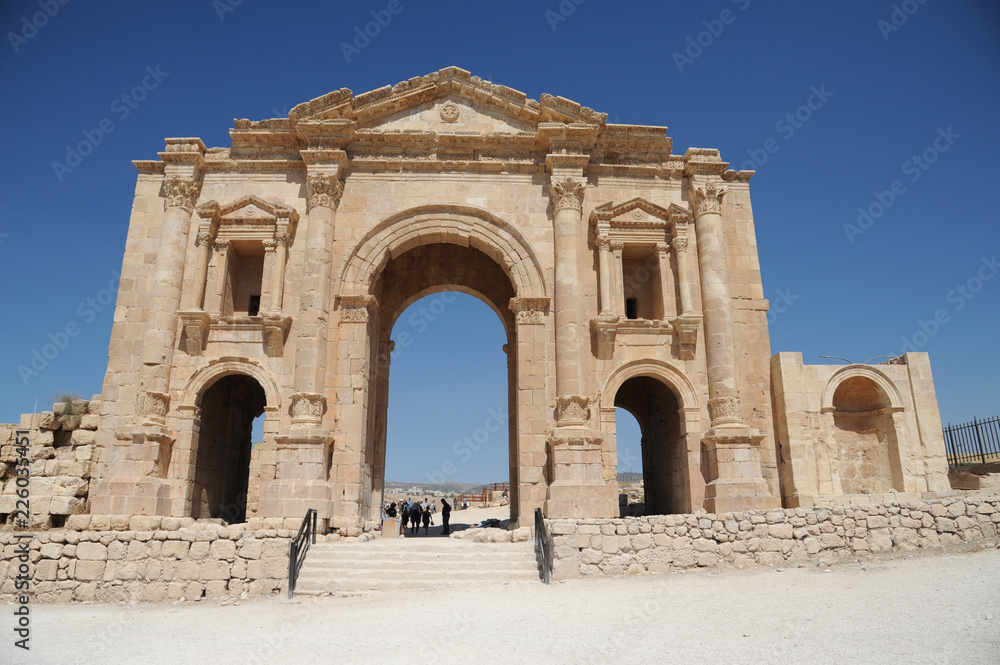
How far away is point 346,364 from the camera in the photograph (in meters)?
14.6

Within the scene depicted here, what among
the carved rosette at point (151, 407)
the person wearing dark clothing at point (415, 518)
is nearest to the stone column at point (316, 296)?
the carved rosette at point (151, 407)

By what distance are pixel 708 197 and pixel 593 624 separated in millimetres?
11334

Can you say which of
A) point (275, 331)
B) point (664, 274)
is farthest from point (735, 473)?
point (275, 331)

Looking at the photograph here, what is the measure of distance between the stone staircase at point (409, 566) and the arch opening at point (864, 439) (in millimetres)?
8098

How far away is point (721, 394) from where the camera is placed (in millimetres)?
14617

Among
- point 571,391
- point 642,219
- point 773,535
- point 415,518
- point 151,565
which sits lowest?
point 151,565

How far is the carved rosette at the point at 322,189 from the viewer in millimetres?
15320

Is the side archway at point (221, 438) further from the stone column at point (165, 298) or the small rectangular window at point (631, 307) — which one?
the small rectangular window at point (631, 307)

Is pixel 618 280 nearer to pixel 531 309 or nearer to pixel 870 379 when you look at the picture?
pixel 531 309

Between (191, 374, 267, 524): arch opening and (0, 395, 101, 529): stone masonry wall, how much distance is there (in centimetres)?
220

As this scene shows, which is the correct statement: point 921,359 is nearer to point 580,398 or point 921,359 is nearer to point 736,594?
point 580,398

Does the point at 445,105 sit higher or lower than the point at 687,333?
higher

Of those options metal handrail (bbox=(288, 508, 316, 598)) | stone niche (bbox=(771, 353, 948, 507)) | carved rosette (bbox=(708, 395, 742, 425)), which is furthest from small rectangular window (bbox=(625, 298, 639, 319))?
metal handrail (bbox=(288, 508, 316, 598))

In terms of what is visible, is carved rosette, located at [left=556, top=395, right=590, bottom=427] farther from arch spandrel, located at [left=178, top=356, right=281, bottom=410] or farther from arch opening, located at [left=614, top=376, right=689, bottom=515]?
arch spandrel, located at [left=178, top=356, right=281, bottom=410]
